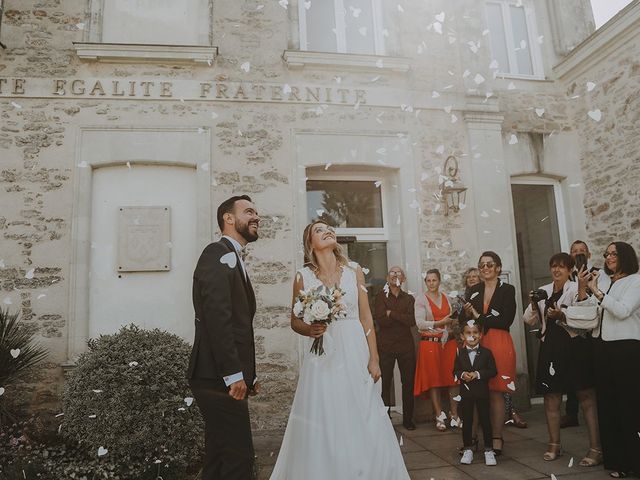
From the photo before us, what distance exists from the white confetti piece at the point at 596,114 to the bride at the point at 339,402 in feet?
18.3

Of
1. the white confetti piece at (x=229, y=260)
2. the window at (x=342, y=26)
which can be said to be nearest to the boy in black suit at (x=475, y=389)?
the white confetti piece at (x=229, y=260)

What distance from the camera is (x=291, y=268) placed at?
21.4ft

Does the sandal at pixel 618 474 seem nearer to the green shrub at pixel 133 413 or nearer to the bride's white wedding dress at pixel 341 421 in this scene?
the bride's white wedding dress at pixel 341 421

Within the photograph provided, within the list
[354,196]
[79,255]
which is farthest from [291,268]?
[79,255]

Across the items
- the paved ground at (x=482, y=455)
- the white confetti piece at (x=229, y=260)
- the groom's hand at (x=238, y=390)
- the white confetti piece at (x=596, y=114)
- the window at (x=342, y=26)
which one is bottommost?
the paved ground at (x=482, y=455)

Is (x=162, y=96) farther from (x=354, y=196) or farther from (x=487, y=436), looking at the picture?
(x=487, y=436)

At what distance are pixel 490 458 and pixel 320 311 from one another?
7.97 ft

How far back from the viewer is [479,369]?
472 cm

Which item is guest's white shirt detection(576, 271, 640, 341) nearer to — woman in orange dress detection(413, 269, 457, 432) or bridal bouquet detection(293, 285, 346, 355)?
woman in orange dress detection(413, 269, 457, 432)

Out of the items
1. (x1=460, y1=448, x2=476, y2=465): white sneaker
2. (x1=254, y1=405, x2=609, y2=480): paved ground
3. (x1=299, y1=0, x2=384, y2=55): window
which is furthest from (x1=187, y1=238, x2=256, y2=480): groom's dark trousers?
(x1=299, y1=0, x2=384, y2=55): window

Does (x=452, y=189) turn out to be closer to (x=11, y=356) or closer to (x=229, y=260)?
(x=229, y=260)

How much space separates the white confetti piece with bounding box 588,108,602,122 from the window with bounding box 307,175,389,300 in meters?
3.32

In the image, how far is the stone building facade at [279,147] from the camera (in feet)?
20.5

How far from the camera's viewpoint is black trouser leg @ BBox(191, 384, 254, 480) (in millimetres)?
2824
